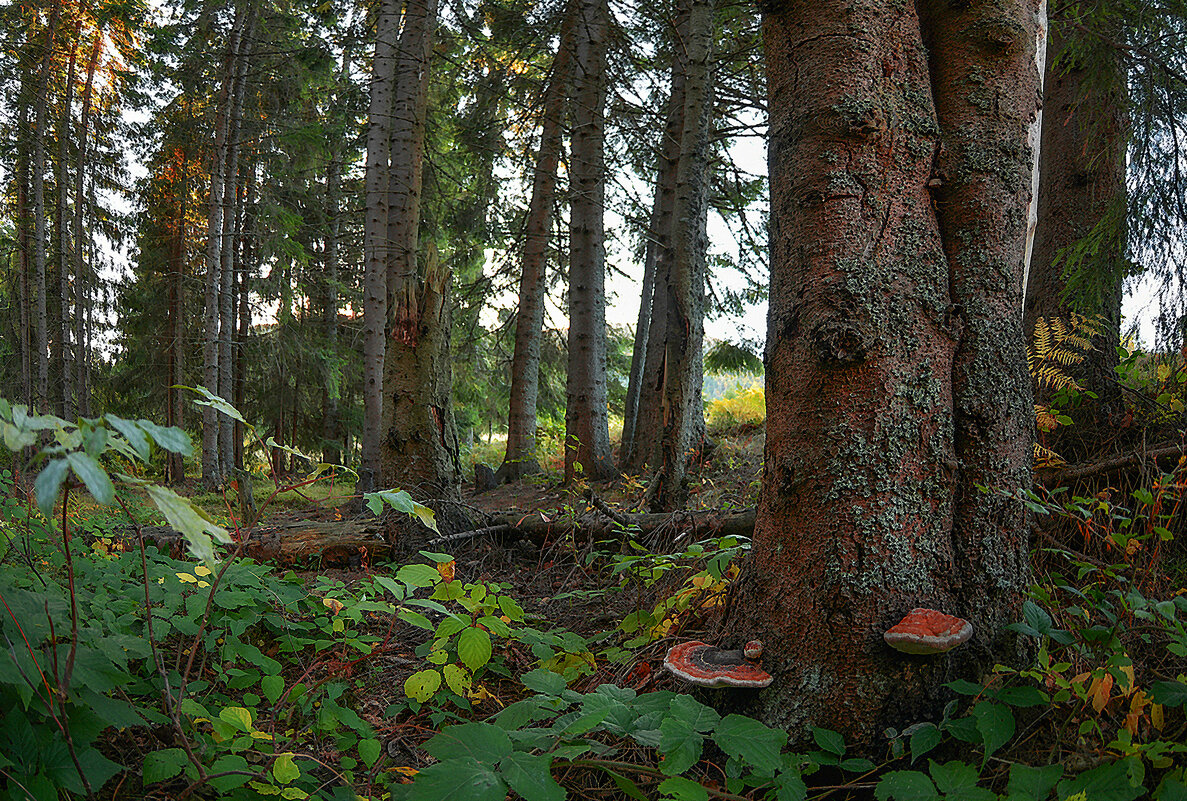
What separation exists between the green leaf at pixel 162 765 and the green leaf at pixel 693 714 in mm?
1246

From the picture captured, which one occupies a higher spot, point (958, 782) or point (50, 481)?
point (50, 481)

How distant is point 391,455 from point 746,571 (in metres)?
3.77

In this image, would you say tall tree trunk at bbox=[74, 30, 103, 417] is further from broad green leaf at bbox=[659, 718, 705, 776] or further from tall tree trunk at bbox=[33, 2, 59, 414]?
broad green leaf at bbox=[659, 718, 705, 776]

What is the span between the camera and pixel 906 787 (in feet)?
4.73

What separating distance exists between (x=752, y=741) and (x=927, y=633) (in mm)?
542

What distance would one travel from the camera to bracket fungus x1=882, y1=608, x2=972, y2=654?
1577 millimetres

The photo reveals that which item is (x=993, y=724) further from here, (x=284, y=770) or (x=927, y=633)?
(x=284, y=770)

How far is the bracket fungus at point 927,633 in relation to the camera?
158cm

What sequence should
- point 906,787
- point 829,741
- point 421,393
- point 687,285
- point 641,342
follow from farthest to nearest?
point 641,342
point 421,393
point 687,285
point 829,741
point 906,787

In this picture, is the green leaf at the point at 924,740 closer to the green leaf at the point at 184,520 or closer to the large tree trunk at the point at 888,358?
the large tree trunk at the point at 888,358

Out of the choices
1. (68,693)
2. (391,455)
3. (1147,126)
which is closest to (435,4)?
(391,455)

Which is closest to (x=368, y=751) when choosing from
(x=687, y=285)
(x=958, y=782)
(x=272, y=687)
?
(x=272, y=687)

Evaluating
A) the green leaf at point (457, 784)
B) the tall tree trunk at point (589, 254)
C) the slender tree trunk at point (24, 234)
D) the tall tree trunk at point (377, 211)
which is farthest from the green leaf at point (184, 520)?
the slender tree trunk at point (24, 234)

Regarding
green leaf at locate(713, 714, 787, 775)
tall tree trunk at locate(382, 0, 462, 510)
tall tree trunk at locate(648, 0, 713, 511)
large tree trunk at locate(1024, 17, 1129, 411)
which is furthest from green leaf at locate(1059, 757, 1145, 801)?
tall tree trunk at locate(382, 0, 462, 510)
